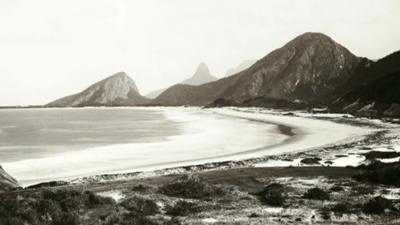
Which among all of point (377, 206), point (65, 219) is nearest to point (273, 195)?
point (377, 206)

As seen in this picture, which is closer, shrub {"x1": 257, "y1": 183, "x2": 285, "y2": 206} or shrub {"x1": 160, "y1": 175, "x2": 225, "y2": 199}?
shrub {"x1": 257, "y1": 183, "x2": 285, "y2": 206}

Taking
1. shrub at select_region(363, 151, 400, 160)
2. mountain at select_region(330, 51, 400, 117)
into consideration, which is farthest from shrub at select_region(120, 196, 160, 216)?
mountain at select_region(330, 51, 400, 117)

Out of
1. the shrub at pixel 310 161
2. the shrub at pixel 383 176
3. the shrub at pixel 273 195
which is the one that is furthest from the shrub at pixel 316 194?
the shrub at pixel 310 161

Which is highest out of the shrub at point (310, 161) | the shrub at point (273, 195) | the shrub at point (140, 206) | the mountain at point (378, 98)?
the mountain at point (378, 98)

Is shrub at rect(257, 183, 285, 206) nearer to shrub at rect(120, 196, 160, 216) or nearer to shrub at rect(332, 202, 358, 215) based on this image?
shrub at rect(332, 202, 358, 215)

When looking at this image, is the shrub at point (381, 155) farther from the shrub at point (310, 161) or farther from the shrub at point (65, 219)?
the shrub at point (65, 219)

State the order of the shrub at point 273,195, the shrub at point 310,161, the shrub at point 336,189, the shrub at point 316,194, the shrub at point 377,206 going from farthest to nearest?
the shrub at point 310,161 → the shrub at point 336,189 → the shrub at point 316,194 → the shrub at point 273,195 → the shrub at point 377,206

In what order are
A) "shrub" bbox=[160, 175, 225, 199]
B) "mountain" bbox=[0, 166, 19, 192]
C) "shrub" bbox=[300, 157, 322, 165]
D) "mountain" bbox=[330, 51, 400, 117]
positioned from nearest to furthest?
"shrub" bbox=[160, 175, 225, 199], "mountain" bbox=[0, 166, 19, 192], "shrub" bbox=[300, 157, 322, 165], "mountain" bbox=[330, 51, 400, 117]

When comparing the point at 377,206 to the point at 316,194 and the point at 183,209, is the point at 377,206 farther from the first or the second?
the point at 183,209

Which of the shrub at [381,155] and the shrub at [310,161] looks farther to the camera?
the shrub at [381,155]

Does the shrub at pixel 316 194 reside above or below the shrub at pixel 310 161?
above
